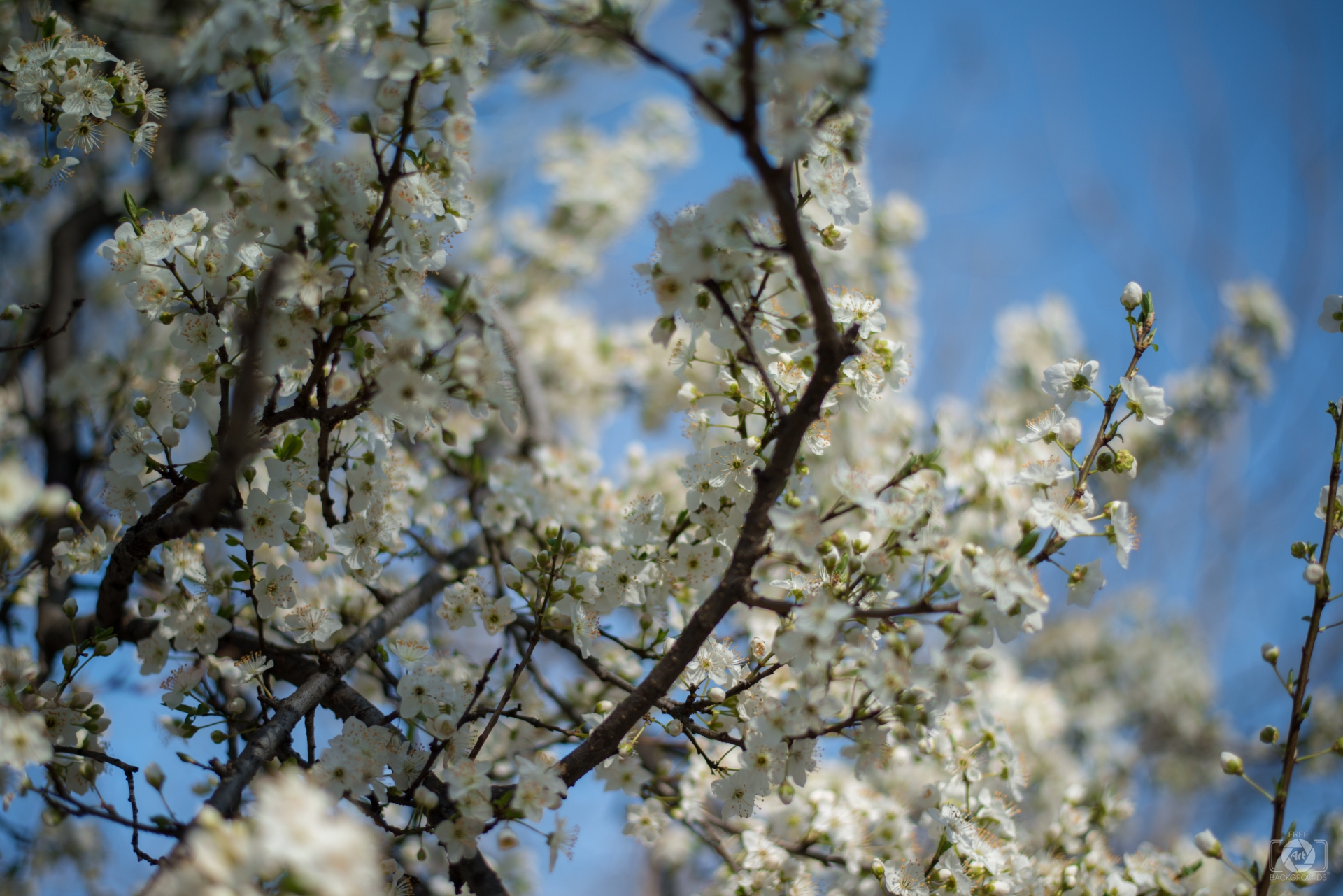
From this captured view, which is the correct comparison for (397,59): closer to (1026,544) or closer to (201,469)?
(201,469)

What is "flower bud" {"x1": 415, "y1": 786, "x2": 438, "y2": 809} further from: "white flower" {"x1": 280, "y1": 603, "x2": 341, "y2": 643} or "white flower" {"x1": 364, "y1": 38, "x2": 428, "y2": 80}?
"white flower" {"x1": 364, "y1": 38, "x2": 428, "y2": 80}

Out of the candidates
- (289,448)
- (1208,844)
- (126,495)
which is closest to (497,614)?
(289,448)

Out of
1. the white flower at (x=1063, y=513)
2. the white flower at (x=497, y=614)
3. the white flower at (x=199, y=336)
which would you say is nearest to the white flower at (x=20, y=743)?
the white flower at (x=199, y=336)

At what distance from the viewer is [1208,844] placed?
6.61 feet

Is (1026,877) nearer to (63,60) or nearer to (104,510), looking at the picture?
(104,510)

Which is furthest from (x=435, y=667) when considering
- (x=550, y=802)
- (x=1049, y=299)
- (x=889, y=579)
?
(x=1049, y=299)

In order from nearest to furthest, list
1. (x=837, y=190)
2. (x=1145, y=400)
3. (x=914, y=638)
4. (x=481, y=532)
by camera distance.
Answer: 1. (x=914, y=638)
2. (x=837, y=190)
3. (x=1145, y=400)
4. (x=481, y=532)

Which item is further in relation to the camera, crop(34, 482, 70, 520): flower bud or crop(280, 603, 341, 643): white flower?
crop(280, 603, 341, 643): white flower

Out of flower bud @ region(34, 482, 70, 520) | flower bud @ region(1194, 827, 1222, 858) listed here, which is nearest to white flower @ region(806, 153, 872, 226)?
flower bud @ region(34, 482, 70, 520)

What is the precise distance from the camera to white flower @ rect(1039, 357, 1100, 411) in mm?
1833

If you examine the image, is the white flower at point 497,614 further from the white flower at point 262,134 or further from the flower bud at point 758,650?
the white flower at point 262,134

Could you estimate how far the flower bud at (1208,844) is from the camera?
6.56ft

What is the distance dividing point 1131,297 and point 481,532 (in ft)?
6.83

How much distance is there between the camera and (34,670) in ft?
5.91
